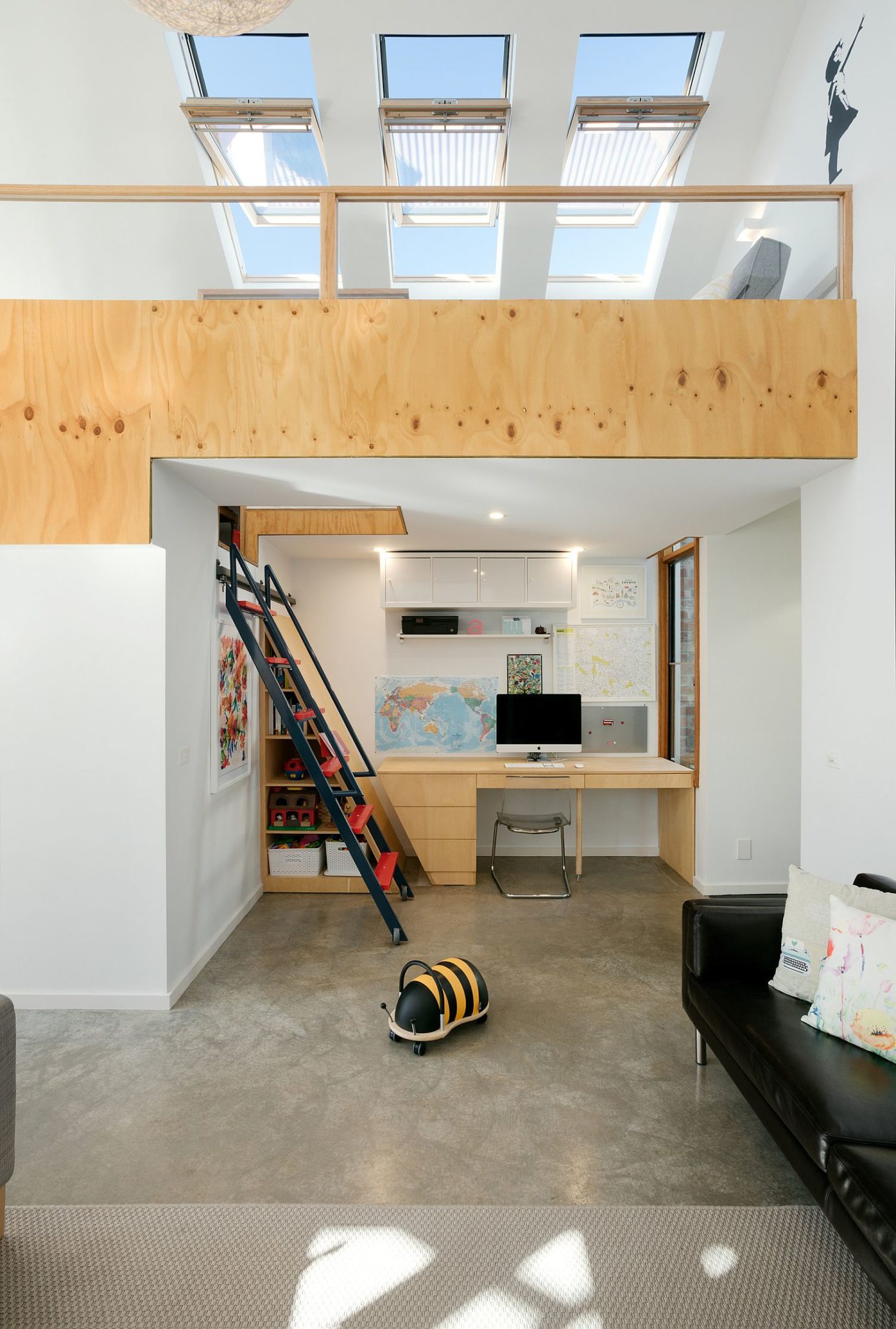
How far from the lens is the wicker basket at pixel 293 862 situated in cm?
489

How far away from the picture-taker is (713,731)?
4.75 m

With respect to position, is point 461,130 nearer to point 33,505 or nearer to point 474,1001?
point 33,505

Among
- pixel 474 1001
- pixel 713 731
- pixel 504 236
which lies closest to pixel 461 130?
pixel 504 236

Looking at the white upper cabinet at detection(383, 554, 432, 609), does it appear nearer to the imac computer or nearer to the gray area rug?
the imac computer

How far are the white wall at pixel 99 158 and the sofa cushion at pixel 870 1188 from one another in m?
4.77

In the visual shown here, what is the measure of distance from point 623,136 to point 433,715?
3963mm

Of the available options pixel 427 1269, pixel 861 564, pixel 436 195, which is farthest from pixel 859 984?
pixel 436 195

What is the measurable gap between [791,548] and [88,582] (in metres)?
4.10

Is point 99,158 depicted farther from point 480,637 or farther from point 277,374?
point 480,637

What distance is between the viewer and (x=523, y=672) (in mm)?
5742

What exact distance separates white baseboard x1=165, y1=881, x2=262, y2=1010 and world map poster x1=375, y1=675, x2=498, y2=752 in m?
1.50

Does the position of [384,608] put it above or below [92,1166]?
above

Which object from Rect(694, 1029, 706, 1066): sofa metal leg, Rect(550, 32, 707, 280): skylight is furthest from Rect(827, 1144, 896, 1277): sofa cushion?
Rect(550, 32, 707, 280): skylight

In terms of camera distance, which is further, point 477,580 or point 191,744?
point 477,580
